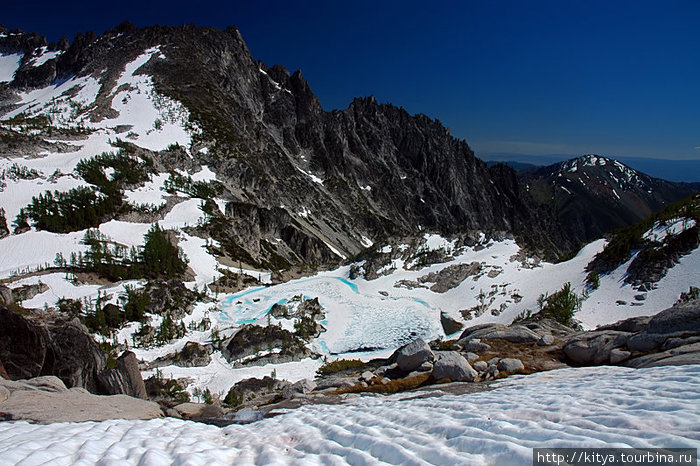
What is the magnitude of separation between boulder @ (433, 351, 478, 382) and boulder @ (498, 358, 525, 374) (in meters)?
1.00

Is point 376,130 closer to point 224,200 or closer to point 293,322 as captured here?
point 224,200

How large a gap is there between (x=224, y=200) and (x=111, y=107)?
56.7m

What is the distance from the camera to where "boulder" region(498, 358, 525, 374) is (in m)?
10.9

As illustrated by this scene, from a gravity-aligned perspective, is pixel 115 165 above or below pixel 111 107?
below

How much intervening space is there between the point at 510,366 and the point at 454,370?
1.94 meters

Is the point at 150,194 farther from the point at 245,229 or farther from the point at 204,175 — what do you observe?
the point at 245,229

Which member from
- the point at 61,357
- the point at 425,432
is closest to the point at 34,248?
the point at 61,357

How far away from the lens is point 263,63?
150375 millimetres

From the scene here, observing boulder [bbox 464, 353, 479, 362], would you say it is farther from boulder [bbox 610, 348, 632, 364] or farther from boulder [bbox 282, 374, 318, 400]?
boulder [bbox 282, 374, 318, 400]

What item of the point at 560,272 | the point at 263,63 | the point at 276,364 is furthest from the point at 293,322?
the point at 263,63

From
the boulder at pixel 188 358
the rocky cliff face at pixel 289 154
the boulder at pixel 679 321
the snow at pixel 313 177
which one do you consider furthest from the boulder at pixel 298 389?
the snow at pixel 313 177

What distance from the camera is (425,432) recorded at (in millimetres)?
5488

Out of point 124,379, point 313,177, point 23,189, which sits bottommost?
point 124,379

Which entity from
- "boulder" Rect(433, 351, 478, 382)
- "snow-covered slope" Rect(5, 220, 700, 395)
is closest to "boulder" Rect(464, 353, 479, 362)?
"boulder" Rect(433, 351, 478, 382)
